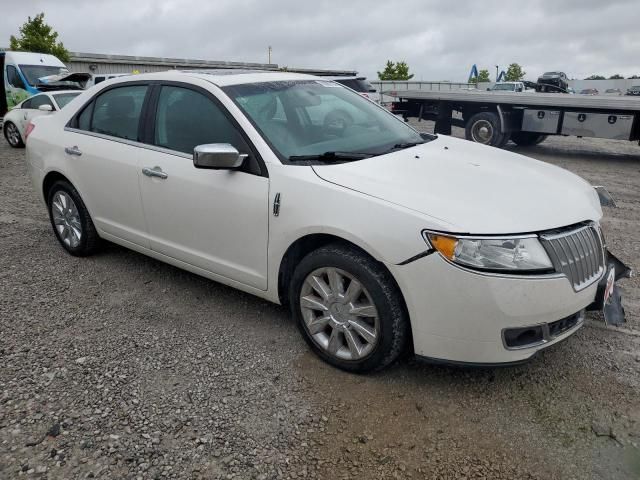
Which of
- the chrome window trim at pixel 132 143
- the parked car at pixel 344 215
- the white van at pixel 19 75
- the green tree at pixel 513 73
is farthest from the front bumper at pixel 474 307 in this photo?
the green tree at pixel 513 73

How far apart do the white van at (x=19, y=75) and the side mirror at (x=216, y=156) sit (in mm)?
15019

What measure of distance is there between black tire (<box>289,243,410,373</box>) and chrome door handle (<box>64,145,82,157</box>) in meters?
2.44

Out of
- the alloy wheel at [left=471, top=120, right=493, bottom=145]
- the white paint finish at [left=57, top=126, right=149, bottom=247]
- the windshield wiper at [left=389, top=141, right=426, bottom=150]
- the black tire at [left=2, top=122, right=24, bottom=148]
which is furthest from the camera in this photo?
the black tire at [left=2, top=122, right=24, bottom=148]

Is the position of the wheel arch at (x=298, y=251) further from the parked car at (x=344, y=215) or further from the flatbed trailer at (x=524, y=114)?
the flatbed trailer at (x=524, y=114)

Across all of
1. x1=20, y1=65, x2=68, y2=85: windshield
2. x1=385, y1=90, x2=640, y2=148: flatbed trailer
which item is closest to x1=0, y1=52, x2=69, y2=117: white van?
x1=20, y1=65, x2=68, y2=85: windshield

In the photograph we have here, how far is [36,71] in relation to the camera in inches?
642

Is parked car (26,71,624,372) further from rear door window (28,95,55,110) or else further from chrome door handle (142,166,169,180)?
rear door window (28,95,55,110)

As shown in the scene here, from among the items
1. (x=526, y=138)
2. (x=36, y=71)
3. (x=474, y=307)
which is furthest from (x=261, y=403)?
(x=36, y=71)

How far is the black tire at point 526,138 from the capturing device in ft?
41.4

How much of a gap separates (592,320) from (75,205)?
417 centimetres

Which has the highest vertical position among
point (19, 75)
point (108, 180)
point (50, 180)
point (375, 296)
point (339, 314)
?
point (19, 75)

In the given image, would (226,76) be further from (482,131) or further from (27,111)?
(27,111)

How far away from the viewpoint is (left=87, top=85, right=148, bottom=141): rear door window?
3965 mm

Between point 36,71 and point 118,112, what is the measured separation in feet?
48.4
